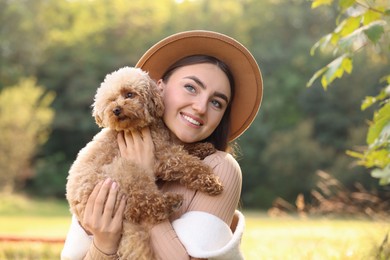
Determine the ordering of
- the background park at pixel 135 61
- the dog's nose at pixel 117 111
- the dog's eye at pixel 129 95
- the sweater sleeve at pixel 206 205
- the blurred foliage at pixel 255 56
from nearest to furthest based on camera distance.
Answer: the sweater sleeve at pixel 206 205
the dog's nose at pixel 117 111
the dog's eye at pixel 129 95
the background park at pixel 135 61
the blurred foliage at pixel 255 56

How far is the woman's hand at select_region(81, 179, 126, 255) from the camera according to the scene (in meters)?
2.44

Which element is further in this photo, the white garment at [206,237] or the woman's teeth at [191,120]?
the woman's teeth at [191,120]

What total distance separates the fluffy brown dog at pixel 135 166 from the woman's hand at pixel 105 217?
35 millimetres

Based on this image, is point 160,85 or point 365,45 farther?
point 365,45

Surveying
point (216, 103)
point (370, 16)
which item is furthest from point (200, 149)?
point (370, 16)

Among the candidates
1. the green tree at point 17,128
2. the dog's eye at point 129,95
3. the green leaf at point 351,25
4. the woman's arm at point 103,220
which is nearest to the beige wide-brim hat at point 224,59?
the dog's eye at point 129,95

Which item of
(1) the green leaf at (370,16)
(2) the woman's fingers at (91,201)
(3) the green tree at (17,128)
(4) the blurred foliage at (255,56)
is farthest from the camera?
(4) the blurred foliage at (255,56)

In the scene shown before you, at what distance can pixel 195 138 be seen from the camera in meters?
2.75

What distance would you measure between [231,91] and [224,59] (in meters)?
0.17

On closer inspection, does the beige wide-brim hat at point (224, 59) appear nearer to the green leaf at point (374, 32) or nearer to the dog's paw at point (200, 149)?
the dog's paw at point (200, 149)

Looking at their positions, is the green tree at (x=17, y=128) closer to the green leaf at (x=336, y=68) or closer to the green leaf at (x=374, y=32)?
the green leaf at (x=336, y=68)

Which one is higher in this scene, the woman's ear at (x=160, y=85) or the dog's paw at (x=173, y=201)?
the woman's ear at (x=160, y=85)

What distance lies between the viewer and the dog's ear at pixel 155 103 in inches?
107

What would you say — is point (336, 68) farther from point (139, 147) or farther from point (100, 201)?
point (100, 201)
